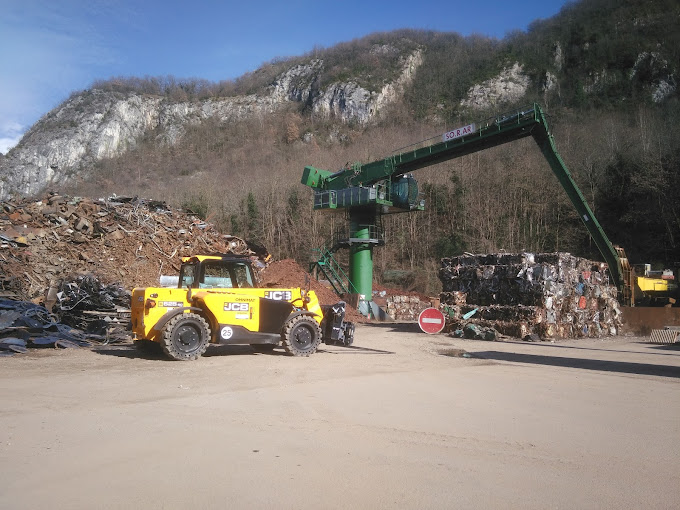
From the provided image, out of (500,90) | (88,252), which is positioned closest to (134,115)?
(500,90)

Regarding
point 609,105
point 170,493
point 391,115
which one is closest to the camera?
point 170,493

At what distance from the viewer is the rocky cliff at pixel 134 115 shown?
96062mm

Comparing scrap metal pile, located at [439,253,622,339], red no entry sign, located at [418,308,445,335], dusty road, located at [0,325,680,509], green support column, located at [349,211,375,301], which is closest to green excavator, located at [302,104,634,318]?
green support column, located at [349,211,375,301]

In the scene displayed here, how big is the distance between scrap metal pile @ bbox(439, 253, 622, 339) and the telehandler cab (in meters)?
7.49

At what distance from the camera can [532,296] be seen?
17203 millimetres

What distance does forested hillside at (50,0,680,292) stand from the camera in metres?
35.7

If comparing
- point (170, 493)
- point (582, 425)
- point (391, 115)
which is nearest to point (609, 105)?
point (391, 115)

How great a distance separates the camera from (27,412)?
596 cm

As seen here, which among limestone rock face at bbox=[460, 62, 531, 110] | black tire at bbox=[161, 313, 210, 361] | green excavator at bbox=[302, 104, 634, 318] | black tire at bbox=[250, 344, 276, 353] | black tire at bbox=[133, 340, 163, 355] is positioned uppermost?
limestone rock face at bbox=[460, 62, 531, 110]

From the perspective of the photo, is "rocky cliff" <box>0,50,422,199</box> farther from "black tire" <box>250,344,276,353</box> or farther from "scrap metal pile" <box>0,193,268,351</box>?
"black tire" <box>250,344,276,353</box>

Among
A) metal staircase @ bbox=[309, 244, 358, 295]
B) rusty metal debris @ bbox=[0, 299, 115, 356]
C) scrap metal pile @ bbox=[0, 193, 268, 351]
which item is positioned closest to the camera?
rusty metal debris @ bbox=[0, 299, 115, 356]

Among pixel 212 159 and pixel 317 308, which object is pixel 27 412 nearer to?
pixel 317 308

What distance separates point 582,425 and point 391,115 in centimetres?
8504

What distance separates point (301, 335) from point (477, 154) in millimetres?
35344
